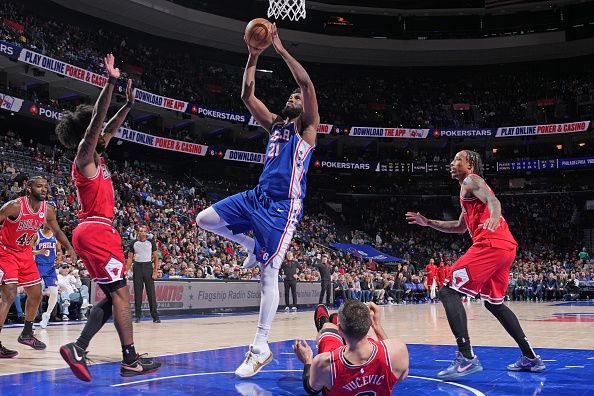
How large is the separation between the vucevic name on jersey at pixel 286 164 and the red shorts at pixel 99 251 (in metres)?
1.37

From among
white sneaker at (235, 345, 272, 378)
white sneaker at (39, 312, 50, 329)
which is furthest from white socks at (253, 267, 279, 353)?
white sneaker at (39, 312, 50, 329)

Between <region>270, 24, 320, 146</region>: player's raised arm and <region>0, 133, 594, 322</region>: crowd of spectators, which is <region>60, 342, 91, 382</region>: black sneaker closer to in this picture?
<region>270, 24, 320, 146</region>: player's raised arm

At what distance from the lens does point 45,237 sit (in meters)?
9.96

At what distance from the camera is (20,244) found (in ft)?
22.4

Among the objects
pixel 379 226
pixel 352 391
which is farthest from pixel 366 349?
pixel 379 226

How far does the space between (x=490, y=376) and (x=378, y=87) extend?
35734 millimetres

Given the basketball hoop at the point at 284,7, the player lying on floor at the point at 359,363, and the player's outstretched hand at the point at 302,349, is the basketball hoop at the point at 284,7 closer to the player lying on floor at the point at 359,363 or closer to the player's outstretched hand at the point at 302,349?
the player's outstretched hand at the point at 302,349

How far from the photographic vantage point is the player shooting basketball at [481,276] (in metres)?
5.21

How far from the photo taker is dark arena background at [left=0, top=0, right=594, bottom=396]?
66.0ft

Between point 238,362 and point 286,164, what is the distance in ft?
6.83

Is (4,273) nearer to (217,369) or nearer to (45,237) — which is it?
(217,369)

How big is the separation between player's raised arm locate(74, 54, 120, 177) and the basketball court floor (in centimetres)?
170

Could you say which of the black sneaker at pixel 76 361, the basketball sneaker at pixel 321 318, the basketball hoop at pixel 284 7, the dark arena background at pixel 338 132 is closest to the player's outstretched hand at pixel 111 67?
the black sneaker at pixel 76 361

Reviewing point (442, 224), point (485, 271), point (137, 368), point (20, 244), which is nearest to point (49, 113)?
point (20, 244)
